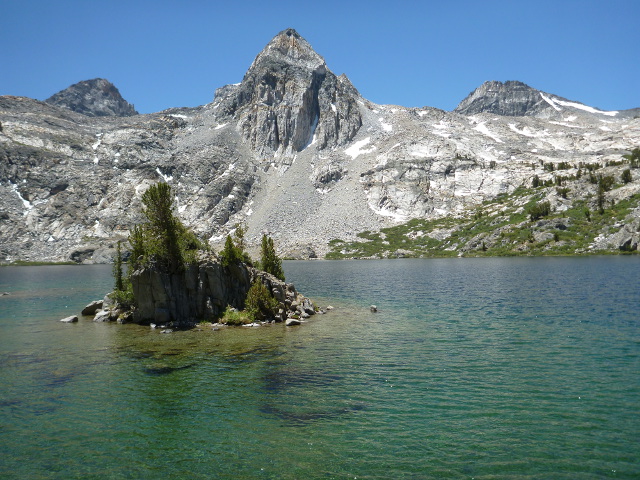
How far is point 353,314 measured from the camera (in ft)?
163

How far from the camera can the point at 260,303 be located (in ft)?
157

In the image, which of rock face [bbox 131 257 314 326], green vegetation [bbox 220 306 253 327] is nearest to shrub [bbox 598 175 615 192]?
rock face [bbox 131 257 314 326]

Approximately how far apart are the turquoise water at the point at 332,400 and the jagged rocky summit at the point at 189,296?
4001mm

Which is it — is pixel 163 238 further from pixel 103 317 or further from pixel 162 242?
pixel 103 317

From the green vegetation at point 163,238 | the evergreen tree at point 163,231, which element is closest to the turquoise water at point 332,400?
the green vegetation at point 163,238

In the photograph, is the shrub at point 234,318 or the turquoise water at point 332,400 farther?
the shrub at point 234,318

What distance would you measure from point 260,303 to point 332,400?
27.5 meters

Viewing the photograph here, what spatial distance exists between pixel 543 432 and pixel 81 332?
41.4 meters

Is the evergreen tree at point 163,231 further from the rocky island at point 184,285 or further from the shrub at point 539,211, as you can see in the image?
the shrub at point 539,211

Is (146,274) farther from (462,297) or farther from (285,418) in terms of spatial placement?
(462,297)

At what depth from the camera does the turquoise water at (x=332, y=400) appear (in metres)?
15.1

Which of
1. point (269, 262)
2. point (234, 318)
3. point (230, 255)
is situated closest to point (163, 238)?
point (230, 255)

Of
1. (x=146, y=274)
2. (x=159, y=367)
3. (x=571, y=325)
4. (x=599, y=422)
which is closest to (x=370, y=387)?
(x=599, y=422)

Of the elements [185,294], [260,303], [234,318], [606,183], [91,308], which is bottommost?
[234,318]
